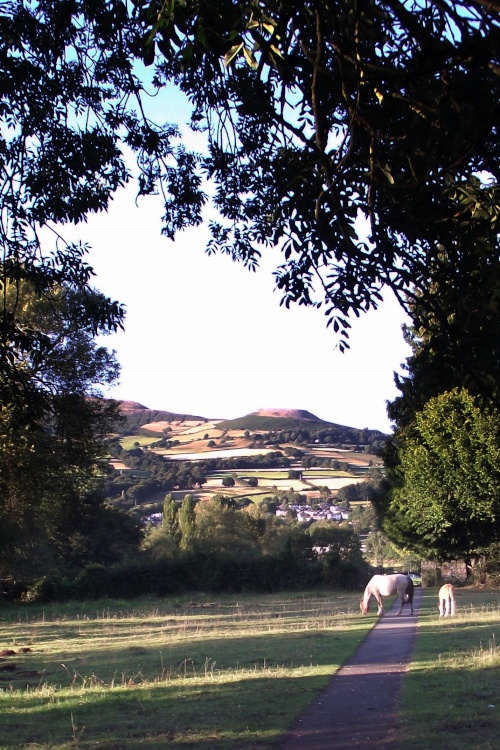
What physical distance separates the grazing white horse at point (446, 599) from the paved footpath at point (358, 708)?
718 cm

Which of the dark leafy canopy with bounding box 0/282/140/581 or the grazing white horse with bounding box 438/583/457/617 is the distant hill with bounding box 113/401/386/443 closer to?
the dark leafy canopy with bounding box 0/282/140/581

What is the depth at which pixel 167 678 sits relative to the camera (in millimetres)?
11609

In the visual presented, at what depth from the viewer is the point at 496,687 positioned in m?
9.95

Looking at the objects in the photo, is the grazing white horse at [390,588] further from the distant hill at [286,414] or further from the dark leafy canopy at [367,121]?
the distant hill at [286,414]

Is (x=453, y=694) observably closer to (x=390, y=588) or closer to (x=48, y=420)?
(x=48, y=420)

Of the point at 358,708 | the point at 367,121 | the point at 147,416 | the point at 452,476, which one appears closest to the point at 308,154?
the point at 367,121

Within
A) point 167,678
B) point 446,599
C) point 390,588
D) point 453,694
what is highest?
point 453,694

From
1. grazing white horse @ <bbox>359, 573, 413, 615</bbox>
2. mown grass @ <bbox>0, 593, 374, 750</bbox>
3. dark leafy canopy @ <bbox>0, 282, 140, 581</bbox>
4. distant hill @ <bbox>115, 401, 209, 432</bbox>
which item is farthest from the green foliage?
distant hill @ <bbox>115, 401, 209, 432</bbox>

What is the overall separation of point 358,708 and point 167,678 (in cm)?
361

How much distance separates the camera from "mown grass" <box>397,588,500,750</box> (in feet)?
24.7

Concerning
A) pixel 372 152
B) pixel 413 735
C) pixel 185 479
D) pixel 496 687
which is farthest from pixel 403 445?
pixel 185 479

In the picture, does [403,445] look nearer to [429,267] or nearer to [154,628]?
[154,628]

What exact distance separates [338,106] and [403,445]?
107ft

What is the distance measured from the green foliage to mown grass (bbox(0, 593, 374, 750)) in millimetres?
10545
